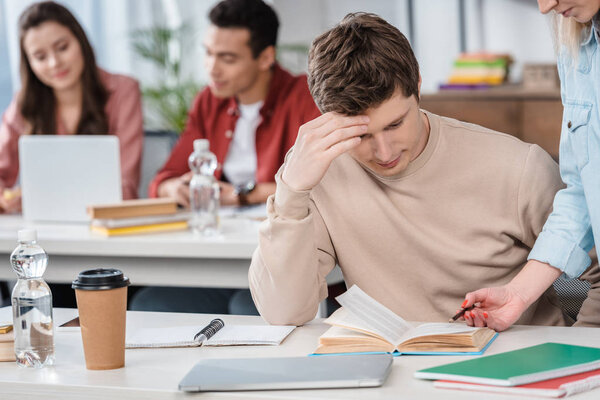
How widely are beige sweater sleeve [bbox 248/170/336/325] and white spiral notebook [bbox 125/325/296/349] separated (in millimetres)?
47

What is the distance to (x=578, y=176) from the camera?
1.53 meters

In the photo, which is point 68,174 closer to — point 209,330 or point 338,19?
point 209,330

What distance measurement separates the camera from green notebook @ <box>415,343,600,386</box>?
112cm

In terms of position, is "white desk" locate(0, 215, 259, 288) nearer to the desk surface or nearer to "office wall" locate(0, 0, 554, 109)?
the desk surface

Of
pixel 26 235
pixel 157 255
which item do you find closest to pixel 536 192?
pixel 26 235

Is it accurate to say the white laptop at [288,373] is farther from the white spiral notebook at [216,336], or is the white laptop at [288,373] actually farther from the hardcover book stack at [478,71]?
the hardcover book stack at [478,71]

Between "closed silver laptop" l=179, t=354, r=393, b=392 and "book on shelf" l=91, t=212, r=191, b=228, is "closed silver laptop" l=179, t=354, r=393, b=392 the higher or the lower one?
the lower one

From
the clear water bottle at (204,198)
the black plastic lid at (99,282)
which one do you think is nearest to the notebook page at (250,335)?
the black plastic lid at (99,282)

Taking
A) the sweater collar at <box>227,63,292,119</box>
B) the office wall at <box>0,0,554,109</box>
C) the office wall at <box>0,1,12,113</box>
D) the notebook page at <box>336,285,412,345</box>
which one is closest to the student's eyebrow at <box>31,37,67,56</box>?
the sweater collar at <box>227,63,292,119</box>

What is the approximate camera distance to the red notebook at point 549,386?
3.57 feet

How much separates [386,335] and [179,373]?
324 millimetres

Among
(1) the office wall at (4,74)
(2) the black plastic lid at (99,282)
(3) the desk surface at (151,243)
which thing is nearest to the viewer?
(2) the black plastic lid at (99,282)

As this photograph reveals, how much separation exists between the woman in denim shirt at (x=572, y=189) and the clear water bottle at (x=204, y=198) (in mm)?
1065

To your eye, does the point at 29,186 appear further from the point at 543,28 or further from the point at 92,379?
the point at 543,28
